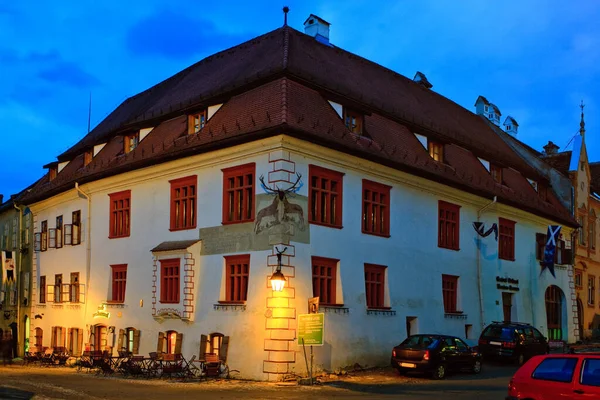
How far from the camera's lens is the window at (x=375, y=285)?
26203 millimetres

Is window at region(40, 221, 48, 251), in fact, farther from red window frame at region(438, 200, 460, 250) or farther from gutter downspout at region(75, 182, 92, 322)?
red window frame at region(438, 200, 460, 250)

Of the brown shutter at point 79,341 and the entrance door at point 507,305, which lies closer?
the brown shutter at point 79,341

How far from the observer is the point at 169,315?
2608 cm

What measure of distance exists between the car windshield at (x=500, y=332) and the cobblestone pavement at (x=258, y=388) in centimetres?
303

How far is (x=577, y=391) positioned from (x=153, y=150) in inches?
798

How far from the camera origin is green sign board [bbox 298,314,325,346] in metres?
21.3

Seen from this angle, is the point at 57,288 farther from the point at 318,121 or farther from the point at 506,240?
the point at 506,240

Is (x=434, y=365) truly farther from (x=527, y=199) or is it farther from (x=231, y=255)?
(x=527, y=199)

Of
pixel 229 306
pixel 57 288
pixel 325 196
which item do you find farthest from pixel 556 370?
pixel 57 288

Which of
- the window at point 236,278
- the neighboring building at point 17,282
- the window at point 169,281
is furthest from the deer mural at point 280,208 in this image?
the neighboring building at point 17,282

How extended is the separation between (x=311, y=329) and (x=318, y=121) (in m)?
7.30

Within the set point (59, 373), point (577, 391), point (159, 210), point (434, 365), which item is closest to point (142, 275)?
point (159, 210)

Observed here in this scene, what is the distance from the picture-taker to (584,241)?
148ft

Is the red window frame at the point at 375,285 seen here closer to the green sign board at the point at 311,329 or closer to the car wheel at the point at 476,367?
the car wheel at the point at 476,367
